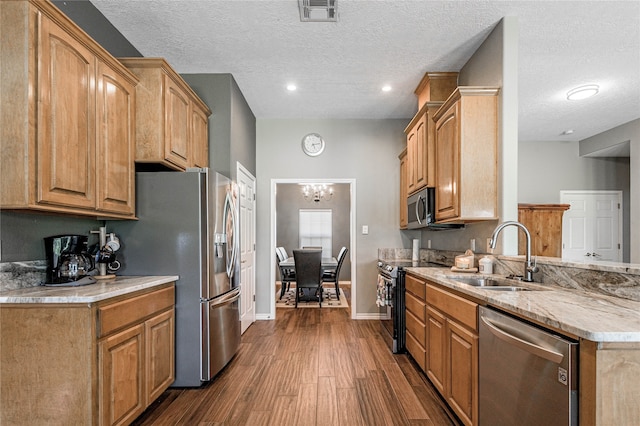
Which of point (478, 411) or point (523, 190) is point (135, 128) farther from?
point (523, 190)

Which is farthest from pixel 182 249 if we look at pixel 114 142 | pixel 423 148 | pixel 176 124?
pixel 423 148

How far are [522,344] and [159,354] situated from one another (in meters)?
2.09

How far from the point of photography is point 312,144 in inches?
180

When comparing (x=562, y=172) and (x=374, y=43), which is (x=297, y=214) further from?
(x=374, y=43)

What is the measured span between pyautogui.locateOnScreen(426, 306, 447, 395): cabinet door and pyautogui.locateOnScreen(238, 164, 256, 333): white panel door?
6.82 feet

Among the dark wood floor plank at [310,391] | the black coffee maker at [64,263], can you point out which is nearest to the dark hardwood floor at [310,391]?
the dark wood floor plank at [310,391]

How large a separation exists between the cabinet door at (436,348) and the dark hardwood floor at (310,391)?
5.6 inches

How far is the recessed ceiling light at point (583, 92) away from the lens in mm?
3613

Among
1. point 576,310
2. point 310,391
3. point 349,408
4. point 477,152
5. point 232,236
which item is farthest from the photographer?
point 232,236

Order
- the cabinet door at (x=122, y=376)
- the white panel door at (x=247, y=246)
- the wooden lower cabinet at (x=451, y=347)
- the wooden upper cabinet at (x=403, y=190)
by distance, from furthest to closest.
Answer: the wooden upper cabinet at (x=403, y=190) < the white panel door at (x=247, y=246) < the wooden lower cabinet at (x=451, y=347) < the cabinet door at (x=122, y=376)

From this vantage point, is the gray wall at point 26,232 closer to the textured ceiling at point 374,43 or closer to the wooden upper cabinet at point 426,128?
the textured ceiling at point 374,43

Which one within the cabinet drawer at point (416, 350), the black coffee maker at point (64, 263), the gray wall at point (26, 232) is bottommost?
the cabinet drawer at point (416, 350)

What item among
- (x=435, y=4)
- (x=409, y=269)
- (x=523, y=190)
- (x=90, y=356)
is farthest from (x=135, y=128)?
(x=523, y=190)

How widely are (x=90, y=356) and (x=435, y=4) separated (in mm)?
2912
